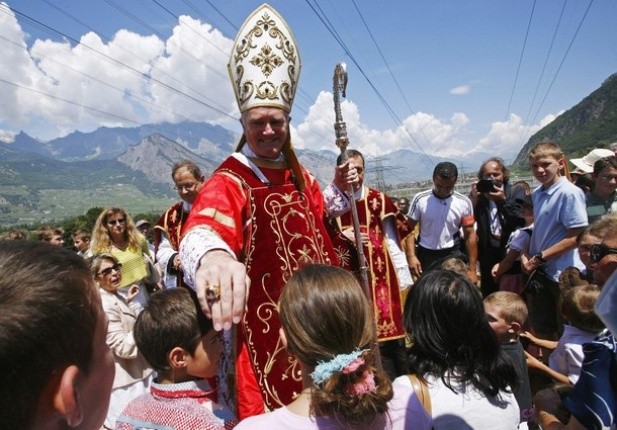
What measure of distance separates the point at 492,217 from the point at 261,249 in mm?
4436

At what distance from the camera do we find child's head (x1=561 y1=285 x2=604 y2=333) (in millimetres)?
2836

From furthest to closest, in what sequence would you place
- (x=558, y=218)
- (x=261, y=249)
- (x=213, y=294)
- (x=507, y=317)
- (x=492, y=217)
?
(x=492, y=217), (x=558, y=218), (x=507, y=317), (x=261, y=249), (x=213, y=294)

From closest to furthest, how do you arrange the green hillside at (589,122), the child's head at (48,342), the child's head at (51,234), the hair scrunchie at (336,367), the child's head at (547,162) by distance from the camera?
1. the child's head at (48,342)
2. the hair scrunchie at (336,367)
3. the child's head at (547,162)
4. the child's head at (51,234)
5. the green hillside at (589,122)

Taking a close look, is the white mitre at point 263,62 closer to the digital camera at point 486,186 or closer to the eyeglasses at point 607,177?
the eyeglasses at point 607,177

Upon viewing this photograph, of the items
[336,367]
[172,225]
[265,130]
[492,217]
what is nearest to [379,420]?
[336,367]

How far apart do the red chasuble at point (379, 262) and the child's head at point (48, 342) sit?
11.9 feet

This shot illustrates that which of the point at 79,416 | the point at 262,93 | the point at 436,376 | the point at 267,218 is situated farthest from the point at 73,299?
the point at 262,93

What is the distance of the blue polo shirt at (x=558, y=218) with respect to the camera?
14.1 ft

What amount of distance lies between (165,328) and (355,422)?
0.96 meters

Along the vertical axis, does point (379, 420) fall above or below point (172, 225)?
below

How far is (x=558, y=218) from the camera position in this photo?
Answer: 4.40m

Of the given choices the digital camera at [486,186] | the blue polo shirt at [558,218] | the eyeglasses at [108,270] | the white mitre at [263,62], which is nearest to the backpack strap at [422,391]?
the white mitre at [263,62]

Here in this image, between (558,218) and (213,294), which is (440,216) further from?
(213,294)

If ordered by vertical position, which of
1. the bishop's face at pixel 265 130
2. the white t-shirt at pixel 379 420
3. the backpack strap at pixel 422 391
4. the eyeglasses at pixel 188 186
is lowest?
the backpack strap at pixel 422 391
